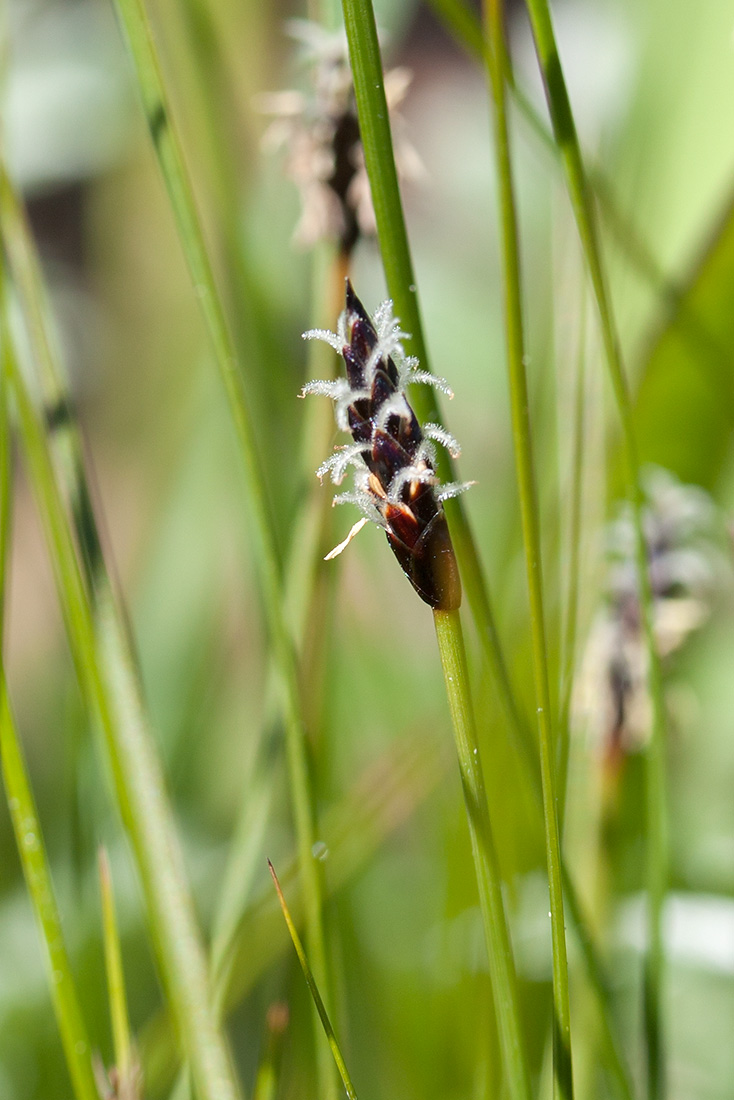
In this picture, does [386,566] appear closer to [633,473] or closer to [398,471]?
[633,473]

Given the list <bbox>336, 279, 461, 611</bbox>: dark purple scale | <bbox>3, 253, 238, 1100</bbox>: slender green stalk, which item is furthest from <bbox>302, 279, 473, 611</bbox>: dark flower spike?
<bbox>3, 253, 238, 1100</bbox>: slender green stalk

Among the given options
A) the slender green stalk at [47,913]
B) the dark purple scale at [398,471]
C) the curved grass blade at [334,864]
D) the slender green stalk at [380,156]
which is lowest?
the curved grass blade at [334,864]

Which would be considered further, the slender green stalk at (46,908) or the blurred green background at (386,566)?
the blurred green background at (386,566)

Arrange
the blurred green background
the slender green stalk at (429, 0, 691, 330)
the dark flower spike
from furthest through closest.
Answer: the blurred green background, the slender green stalk at (429, 0, 691, 330), the dark flower spike

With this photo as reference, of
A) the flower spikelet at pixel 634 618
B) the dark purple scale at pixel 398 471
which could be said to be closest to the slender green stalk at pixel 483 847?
the dark purple scale at pixel 398 471

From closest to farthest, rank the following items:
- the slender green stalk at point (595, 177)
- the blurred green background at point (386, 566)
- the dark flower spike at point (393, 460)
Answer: the dark flower spike at point (393, 460) → the slender green stalk at point (595, 177) → the blurred green background at point (386, 566)

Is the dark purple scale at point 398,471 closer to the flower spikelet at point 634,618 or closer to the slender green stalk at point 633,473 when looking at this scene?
the slender green stalk at point 633,473

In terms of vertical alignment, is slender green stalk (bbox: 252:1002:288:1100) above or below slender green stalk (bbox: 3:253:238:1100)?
below

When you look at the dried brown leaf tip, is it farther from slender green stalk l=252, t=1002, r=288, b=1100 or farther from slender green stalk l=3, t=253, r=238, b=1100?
slender green stalk l=252, t=1002, r=288, b=1100
